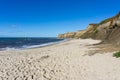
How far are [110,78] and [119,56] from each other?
4.16 meters

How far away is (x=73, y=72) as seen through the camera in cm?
897

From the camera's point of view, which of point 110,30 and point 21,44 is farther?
point 21,44

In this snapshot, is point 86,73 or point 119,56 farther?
point 119,56

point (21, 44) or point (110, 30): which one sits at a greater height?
point (110, 30)

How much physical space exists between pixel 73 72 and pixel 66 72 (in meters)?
0.40

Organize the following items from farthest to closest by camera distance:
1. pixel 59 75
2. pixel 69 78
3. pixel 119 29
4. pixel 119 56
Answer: pixel 119 29
pixel 119 56
pixel 59 75
pixel 69 78

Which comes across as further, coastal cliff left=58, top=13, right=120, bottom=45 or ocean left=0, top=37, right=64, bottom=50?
ocean left=0, top=37, right=64, bottom=50

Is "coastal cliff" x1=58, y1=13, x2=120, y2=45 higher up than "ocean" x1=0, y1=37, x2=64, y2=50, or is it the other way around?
"coastal cliff" x1=58, y1=13, x2=120, y2=45

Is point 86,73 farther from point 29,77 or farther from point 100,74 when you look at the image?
point 29,77

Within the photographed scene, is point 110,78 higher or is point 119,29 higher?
point 119,29

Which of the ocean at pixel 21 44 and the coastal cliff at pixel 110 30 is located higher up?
the coastal cliff at pixel 110 30

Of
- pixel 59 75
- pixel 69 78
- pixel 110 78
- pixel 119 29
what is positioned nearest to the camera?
pixel 110 78

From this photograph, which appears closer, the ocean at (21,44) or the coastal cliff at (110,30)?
the coastal cliff at (110,30)

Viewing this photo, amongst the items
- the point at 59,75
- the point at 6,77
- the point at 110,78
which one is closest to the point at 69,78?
the point at 59,75
